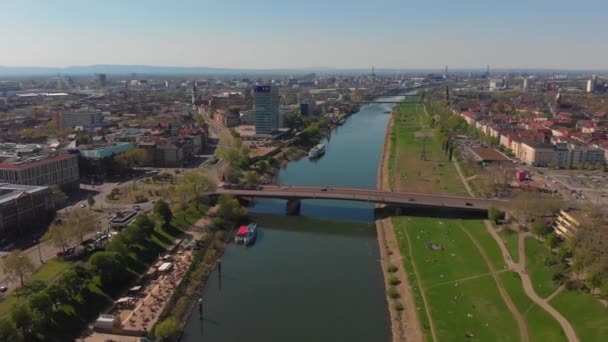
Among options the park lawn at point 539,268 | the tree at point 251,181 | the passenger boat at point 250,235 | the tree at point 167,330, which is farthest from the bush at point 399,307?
the tree at point 251,181

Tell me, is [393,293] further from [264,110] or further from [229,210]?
[264,110]

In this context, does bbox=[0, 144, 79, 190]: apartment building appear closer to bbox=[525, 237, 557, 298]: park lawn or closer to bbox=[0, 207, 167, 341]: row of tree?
bbox=[0, 207, 167, 341]: row of tree

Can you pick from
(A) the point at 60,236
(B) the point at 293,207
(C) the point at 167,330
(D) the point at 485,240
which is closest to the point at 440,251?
(D) the point at 485,240

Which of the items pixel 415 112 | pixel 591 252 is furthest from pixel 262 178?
pixel 415 112

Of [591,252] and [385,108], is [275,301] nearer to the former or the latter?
[591,252]

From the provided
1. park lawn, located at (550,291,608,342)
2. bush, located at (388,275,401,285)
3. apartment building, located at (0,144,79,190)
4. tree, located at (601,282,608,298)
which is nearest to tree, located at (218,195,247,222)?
bush, located at (388,275,401,285)

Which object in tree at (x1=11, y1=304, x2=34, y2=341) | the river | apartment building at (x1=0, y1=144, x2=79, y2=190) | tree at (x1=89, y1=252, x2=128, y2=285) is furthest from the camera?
apartment building at (x1=0, y1=144, x2=79, y2=190)
